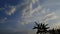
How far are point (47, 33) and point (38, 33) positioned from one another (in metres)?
5.35

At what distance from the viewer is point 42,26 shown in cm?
15412

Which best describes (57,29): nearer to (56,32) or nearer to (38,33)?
(56,32)

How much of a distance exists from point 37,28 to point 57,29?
39.2ft

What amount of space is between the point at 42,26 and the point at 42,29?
1.91 m

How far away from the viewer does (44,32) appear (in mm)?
152375

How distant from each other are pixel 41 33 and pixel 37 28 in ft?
12.8

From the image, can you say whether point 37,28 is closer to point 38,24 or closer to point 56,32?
point 38,24

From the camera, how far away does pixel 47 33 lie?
152 metres

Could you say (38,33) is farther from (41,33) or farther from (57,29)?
(57,29)

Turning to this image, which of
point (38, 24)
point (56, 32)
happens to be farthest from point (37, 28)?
point (56, 32)

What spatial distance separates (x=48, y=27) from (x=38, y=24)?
605cm

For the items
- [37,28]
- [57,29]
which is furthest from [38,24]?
[57,29]

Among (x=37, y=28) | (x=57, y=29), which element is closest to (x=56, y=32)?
(x=57, y=29)

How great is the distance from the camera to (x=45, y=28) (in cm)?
15362
